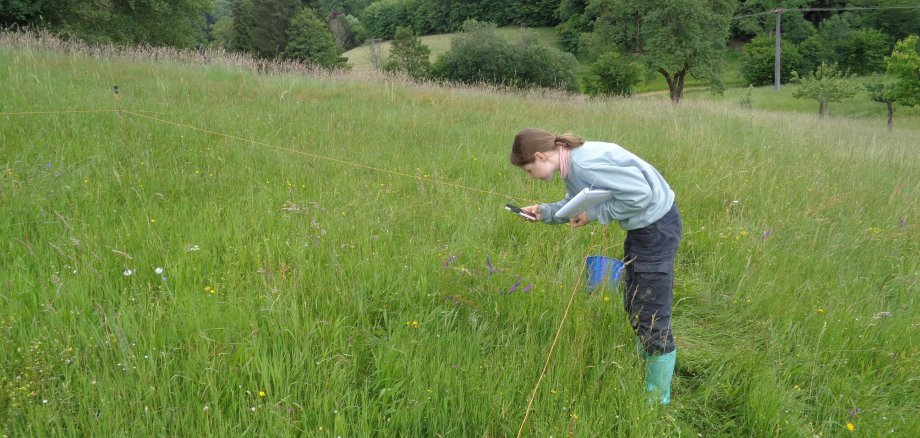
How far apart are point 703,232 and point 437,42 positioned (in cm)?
6533

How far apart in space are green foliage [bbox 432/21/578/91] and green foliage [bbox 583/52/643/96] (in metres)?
1.97

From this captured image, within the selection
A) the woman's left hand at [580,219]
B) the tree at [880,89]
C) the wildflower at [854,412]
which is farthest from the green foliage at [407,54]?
the wildflower at [854,412]

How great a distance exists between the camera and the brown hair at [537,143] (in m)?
2.51

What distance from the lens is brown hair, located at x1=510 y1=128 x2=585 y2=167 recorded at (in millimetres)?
2510

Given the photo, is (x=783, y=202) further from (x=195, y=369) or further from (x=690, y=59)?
(x=690, y=59)

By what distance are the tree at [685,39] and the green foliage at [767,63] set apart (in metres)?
20.7

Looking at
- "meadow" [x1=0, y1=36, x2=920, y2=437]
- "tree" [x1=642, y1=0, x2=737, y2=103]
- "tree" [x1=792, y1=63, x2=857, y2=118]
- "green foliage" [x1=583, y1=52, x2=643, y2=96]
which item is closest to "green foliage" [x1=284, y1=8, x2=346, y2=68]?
"green foliage" [x1=583, y1=52, x2=643, y2=96]

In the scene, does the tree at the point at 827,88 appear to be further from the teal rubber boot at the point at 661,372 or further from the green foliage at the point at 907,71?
the teal rubber boot at the point at 661,372

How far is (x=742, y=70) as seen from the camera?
4819cm

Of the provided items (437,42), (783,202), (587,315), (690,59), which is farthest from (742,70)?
(587,315)

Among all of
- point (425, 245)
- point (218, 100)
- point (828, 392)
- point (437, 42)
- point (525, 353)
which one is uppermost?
point (437, 42)

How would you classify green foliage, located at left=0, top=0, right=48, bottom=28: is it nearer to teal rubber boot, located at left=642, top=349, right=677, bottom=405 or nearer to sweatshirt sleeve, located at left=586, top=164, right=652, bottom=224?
sweatshirt sleeve, located at left=586, top=164, right=652, bottom=224

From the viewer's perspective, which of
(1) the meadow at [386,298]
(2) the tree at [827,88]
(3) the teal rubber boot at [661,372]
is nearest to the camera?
(1) the meadow at [386,298]

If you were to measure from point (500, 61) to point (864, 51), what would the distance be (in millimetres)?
36620
